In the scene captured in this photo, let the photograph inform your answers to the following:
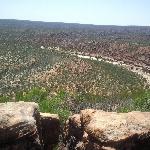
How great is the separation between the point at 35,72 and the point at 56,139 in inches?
2583

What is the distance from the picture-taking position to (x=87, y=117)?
68.7 feet

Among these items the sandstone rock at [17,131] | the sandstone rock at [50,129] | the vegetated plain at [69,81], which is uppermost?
the sandstone rock at [17,131]

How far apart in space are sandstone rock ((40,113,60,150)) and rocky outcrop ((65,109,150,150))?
4515mm

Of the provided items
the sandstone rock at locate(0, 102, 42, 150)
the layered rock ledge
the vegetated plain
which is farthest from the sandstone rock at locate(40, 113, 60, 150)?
the vegetated plain

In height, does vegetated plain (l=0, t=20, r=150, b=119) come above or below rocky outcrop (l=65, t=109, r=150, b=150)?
below

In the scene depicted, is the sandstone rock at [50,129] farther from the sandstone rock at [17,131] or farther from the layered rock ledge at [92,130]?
the sandstone rock at [17,131]

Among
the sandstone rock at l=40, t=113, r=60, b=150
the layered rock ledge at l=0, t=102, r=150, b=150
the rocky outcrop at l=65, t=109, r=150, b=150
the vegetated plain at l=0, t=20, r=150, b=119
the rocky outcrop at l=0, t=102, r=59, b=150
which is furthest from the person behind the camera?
the vegetated plain at l=0, t=20, r=150, b=119

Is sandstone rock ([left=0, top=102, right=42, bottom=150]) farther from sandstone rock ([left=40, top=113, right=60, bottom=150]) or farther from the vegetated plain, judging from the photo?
the vegetated plain

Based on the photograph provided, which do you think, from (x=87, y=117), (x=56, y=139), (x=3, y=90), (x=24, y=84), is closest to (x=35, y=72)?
(x=24, y=84)

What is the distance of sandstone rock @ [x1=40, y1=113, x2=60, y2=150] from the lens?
25059 millimetres

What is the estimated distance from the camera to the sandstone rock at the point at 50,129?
987 inches

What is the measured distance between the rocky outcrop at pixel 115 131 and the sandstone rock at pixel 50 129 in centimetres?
451

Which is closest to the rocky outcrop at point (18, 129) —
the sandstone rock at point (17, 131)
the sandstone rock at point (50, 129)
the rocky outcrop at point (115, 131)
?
the sandstone rock at point (17, 131)

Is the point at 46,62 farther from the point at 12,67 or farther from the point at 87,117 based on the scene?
the point at 87,117
